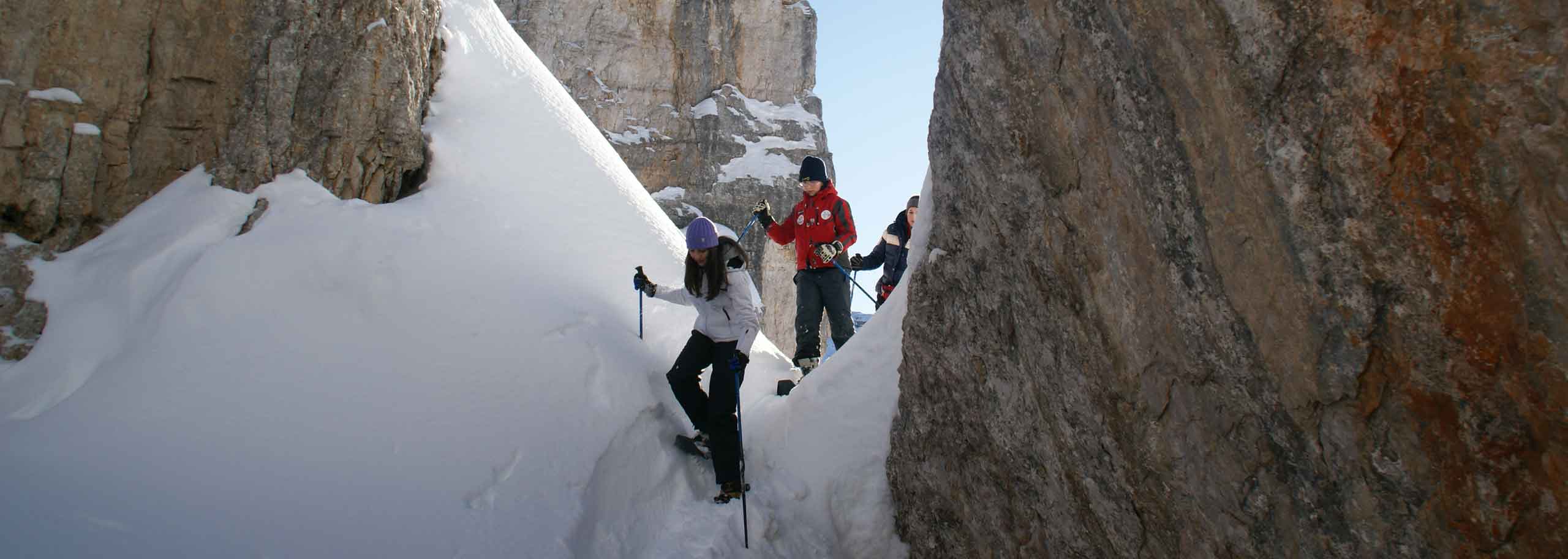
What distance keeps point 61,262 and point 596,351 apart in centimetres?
360

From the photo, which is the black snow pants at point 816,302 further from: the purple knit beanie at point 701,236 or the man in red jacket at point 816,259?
the purple knit beanie at point 701,236

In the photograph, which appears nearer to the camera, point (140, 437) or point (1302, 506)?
point (1302, 506)

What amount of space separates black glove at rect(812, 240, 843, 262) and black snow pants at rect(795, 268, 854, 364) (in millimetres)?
292

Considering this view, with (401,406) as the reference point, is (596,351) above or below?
above

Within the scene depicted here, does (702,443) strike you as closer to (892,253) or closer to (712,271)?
(712,271)

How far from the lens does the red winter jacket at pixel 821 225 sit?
684 cm

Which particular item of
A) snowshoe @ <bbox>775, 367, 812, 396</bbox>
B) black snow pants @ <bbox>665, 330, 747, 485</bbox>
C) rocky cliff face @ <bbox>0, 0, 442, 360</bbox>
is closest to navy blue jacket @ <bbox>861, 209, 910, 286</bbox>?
snowshoe @ <bbox>775, 367, 812, 396</bbox>

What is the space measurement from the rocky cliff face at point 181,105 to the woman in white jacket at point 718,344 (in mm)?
3040

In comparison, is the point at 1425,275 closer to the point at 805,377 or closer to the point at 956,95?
the point at 956,95

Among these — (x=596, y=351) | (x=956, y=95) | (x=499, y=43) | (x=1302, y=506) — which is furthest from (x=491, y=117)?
(x=1302, y=506)

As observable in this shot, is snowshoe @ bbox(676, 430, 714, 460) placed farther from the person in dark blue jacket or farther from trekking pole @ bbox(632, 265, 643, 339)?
the person in dark blue jacket

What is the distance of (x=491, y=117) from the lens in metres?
7.24

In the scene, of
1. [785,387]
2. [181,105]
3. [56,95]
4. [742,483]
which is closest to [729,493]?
[742,483]

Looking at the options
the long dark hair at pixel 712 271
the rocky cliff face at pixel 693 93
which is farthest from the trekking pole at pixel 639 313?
the rocky cliff face at pixel 693 93
